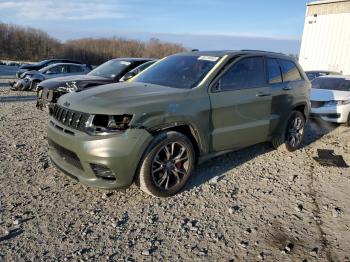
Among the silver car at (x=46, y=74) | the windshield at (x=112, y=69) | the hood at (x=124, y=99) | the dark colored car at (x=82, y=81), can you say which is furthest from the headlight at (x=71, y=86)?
the silver car at (x=46, y=74)

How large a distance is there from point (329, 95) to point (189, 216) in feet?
22.2

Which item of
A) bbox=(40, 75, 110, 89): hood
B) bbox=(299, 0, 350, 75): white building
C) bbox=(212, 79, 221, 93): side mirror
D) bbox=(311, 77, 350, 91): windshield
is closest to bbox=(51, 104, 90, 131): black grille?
bbox=(212, 79, 221, 93): side mirror

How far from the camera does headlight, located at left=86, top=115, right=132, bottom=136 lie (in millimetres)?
3762

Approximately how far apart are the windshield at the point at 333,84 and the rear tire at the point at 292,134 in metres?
4.06

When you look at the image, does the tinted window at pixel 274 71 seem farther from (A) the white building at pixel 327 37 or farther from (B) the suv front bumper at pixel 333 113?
(A) the white building at pixel 327 37

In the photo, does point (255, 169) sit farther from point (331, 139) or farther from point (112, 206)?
point (331, 139)

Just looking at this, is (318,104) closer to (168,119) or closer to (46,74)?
(168,119)

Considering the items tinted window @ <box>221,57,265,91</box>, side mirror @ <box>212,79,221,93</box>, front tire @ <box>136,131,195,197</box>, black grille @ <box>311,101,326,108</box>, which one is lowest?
front tire @ <box>136,131,195,197</box>

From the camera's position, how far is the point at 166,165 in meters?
4.17

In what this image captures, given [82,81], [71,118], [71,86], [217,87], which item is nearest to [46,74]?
[82,81]

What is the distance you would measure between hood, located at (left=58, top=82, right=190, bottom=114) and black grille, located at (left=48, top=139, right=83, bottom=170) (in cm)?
51

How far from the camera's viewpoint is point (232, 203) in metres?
4.27

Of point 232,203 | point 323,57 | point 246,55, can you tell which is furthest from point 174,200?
point 323,57

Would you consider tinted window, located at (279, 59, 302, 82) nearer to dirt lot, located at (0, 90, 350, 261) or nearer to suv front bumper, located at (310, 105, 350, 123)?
dirt lot, located at (0, 90, 350, 261)
